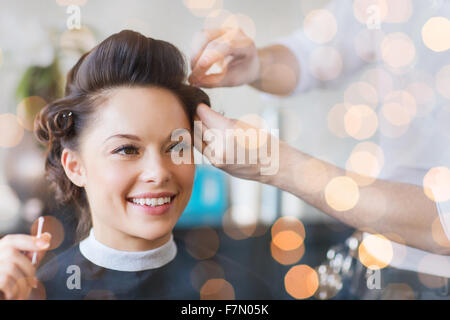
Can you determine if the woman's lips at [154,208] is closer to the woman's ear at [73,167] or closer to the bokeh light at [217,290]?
the woman's ear at [73,167]

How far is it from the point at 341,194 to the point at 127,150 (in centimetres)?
40

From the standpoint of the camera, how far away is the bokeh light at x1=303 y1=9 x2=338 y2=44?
923 millimetres

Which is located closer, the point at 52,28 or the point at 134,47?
the point at 134,47

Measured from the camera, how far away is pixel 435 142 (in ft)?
2.60

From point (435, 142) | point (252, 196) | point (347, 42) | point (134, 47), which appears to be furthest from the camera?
point (252, 196)

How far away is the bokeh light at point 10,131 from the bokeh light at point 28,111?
13 mm

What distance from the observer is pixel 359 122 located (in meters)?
1.03

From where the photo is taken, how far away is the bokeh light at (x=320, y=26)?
36.4 inches

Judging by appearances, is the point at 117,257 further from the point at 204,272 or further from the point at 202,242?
the point at 202,242

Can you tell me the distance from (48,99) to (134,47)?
258 millimetres

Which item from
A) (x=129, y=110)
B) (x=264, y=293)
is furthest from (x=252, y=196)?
(x=129, y=110)

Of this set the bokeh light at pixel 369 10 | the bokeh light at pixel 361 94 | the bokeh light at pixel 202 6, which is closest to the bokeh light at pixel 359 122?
the bokeh light at pixel 361 94

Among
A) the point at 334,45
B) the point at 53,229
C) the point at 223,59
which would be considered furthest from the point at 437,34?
the point at 53,229
